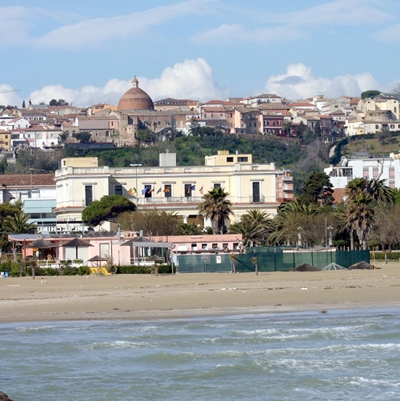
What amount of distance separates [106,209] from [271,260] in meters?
32.7

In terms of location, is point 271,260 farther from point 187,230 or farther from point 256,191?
point 256,191

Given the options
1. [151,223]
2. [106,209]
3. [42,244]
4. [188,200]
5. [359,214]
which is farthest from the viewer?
[188,200]

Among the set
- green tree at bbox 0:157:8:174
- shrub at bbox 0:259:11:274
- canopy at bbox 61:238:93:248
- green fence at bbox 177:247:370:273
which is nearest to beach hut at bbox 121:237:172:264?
canopy at bbox 61:238:93:248

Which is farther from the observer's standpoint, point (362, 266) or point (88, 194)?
point (88, 194)

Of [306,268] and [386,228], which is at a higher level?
[386,228]

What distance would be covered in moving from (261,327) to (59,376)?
7694 millimetres

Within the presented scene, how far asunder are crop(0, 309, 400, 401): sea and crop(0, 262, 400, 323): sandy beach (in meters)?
2.30

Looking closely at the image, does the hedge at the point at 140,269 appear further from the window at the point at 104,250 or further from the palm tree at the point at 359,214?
the palm tree at the point at 359,214

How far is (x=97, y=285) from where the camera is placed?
149 ft

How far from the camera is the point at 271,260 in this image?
2045 inches

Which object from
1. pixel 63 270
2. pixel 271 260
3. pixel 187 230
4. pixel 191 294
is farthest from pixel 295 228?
pixel 191 294

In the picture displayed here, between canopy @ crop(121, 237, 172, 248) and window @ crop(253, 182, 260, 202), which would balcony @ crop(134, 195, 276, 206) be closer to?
window @ crop(253, 182, 260, 202)

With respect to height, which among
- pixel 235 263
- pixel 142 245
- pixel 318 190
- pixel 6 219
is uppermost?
pixel 318 190

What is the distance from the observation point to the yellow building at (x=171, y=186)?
291ft
